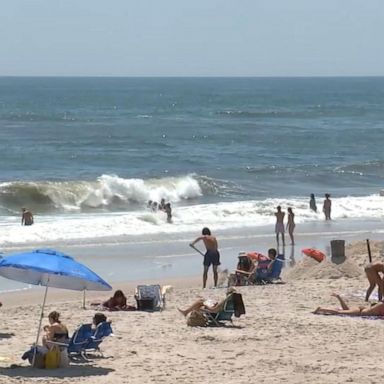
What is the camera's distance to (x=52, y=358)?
11961 mm

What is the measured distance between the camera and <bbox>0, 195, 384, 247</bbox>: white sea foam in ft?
87.0

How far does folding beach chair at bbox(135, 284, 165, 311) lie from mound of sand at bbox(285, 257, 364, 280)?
371 cm

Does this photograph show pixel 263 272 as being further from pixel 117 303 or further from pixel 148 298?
pixel 117 303

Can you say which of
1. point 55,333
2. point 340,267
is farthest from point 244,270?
point 55,333

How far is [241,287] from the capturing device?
17.8m

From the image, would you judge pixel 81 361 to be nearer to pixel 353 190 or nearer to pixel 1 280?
pixel 1 280

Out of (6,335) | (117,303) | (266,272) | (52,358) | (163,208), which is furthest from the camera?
(163,208)

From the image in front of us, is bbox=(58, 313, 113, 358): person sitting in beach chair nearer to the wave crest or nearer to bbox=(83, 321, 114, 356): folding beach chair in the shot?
bbox=(83, 321, 114, 356): folding beach chair

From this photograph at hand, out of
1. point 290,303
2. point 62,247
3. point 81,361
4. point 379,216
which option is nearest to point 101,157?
point 379,216

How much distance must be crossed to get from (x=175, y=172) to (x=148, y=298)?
28.4m

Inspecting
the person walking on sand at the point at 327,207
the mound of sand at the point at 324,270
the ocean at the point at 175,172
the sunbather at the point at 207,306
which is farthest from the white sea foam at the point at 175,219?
the sunbather at the point at 207,306

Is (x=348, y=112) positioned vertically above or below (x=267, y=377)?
above

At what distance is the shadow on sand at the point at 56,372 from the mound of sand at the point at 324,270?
7167mm

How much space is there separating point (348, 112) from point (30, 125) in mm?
35105
